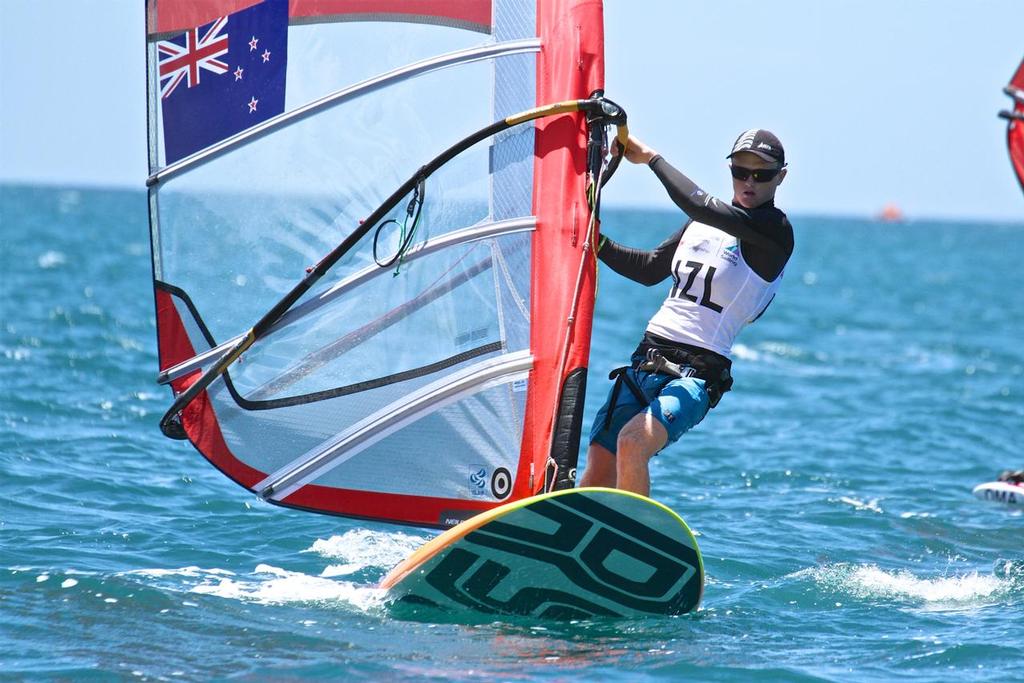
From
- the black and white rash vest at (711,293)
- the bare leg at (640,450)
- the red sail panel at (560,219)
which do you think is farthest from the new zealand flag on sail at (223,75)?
the bare leg at (640,450)

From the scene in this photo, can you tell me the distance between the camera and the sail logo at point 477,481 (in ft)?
19.8

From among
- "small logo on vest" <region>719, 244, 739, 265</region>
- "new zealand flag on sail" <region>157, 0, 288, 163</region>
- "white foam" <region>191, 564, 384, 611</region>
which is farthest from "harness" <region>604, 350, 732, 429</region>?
"new zealand flag on sail" <region>157, 0, 288, 163</region>

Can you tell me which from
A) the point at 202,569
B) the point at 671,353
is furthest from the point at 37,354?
the point at 671,353

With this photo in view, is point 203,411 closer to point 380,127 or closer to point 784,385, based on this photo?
point 380,127

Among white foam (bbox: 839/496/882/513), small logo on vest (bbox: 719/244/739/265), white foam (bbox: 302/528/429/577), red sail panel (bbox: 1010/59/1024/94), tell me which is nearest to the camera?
small logo on vest (bbox: 719/244/739/265)

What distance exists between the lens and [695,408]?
5727mm

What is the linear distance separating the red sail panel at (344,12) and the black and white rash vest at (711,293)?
1.40 meters

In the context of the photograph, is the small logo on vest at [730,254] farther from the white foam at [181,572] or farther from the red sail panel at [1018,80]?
the red sail panel at [1018,80]

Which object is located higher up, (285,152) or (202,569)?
(285,152)

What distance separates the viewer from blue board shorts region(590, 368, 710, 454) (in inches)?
223

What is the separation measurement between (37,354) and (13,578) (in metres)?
7.72

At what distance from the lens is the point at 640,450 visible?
18.5 ft

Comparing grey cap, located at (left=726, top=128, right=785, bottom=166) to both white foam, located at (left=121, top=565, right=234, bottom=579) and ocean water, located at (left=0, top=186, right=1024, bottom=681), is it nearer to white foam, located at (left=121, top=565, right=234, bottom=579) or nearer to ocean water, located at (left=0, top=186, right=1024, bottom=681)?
ocean water, located at (left=0, top=186, right=1024, bottom=681)

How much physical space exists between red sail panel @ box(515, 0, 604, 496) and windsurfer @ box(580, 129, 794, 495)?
9.5 inches
